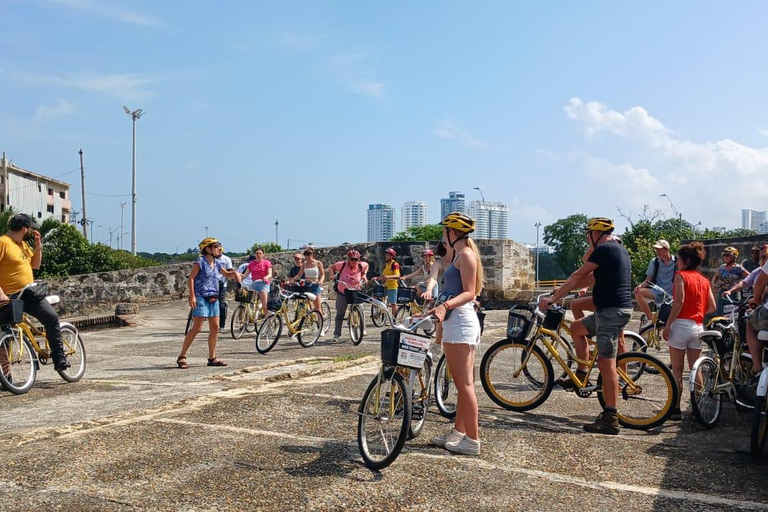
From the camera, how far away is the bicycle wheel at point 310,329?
12.8m

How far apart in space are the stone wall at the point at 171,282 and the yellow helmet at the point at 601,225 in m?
13.2

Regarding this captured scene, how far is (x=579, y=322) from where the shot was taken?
24.5 ft

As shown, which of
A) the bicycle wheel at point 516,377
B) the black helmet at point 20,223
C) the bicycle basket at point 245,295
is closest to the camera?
the bicycle wheel at point 516,377

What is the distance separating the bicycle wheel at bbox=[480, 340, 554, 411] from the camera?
7303 mm

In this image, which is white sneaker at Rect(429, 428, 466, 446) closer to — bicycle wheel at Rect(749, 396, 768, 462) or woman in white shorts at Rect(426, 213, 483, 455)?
woman in white shorts at Rect(426, 213, 483, 455)

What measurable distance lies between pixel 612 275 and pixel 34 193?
321 ft

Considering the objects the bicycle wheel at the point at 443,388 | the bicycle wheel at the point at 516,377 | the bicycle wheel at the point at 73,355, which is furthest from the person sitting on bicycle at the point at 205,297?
the bicycle wheel at the point at 516,377

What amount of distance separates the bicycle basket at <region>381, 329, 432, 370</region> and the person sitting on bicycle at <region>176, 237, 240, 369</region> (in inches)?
198

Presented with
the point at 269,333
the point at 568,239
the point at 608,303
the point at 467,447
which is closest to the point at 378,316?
the point at 269,333

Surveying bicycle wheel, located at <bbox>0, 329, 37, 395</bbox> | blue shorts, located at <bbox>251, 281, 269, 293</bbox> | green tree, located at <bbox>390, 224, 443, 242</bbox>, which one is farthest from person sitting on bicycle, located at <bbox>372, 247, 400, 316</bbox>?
green tree, located at <bbox>390, 224, 443, 242</bbox>

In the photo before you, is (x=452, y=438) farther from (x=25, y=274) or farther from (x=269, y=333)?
(x=269, y=333)

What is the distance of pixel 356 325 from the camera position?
1320 centimetres

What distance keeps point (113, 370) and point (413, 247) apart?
1283 centimetres

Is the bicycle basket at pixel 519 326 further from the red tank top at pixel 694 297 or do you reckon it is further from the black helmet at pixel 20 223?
the black helmet at pixel 20 223
